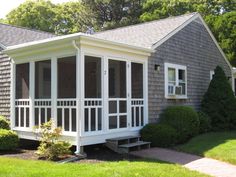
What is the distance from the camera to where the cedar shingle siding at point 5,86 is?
12591mm

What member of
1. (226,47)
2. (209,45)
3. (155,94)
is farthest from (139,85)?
(226,47)

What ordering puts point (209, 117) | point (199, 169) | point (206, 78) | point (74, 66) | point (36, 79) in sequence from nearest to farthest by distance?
point (199, 169) → point (74, 66) → point (36, 79) → point (209, 117) → point (206, 78)

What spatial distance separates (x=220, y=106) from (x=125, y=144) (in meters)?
6.46

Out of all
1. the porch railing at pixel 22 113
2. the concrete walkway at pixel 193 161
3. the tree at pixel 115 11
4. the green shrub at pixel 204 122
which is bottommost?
the concrete walkway at pixel 193 161

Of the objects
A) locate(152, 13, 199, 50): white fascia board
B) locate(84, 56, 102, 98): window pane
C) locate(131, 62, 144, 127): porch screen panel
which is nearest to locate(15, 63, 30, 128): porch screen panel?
locate(84, 56, 102, 98): window pane

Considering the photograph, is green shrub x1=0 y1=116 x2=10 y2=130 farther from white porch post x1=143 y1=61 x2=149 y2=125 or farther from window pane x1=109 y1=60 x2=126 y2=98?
white porch post x1=143 y1=61 x2=149 y2=125

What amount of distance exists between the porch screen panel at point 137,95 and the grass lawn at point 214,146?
1.70 metres

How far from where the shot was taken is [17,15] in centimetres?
3975

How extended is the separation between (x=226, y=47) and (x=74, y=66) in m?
17.5

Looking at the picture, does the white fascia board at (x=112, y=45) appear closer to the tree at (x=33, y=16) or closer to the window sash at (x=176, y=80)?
the window sash at (x=176, y=80)

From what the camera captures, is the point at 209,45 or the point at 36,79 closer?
the point at 36,79

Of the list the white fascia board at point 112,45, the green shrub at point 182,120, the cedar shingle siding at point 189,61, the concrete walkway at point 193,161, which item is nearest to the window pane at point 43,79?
the white fascia board at point 112,45

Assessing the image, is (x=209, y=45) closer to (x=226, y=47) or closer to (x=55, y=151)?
(x=226, y=47)

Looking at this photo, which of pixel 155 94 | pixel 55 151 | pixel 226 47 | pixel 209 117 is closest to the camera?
pixel 55 151
